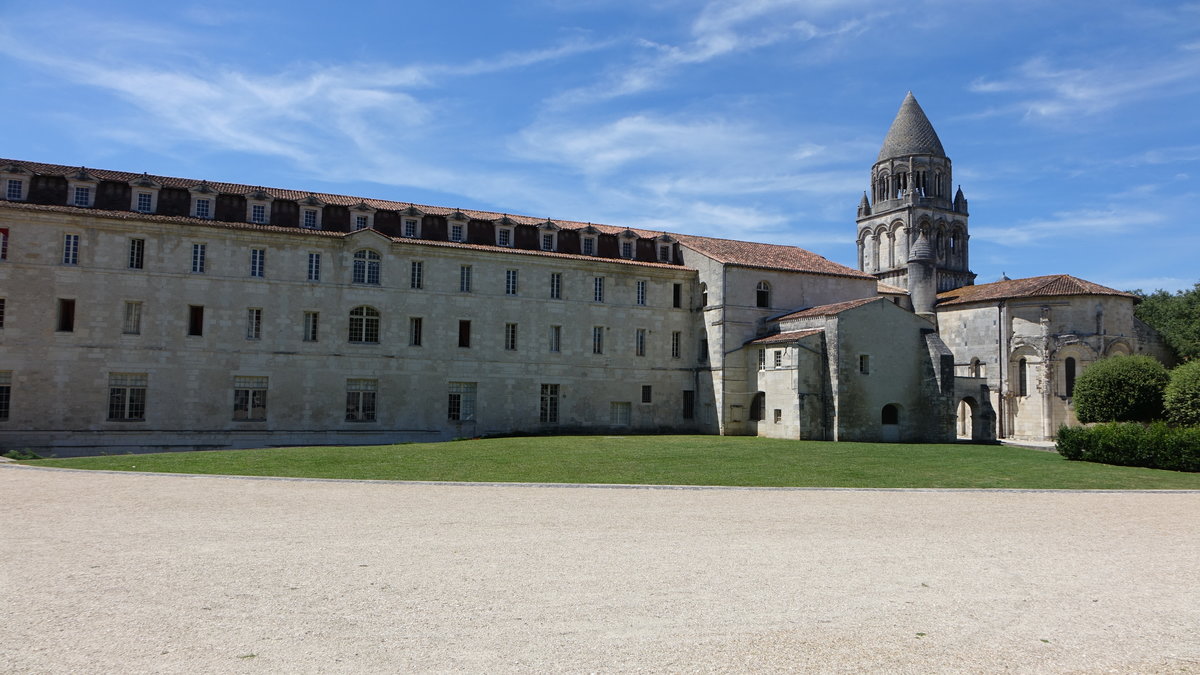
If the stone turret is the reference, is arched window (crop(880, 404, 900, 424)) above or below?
below

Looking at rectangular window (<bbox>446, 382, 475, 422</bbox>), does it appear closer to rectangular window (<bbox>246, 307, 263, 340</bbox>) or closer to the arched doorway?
rectangular window (<bbox>246, 307, 263, 340</bbox>)

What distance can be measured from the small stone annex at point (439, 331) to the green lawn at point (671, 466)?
339 inches

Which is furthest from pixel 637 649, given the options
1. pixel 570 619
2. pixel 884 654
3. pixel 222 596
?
pixel 222 596

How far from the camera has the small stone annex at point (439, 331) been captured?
37156mm

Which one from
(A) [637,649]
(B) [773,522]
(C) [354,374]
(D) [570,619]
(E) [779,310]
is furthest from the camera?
(E) [779,310]

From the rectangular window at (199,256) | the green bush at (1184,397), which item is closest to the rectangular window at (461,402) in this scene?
the rectangular window at (199,256)

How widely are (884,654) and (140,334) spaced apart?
1517 inches

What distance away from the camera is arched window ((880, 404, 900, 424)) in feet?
142

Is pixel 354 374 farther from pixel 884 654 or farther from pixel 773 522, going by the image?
pixel 884 654

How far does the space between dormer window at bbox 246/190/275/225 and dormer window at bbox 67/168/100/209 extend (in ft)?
21.5

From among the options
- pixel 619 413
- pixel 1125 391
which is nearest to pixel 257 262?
pixel 619 413

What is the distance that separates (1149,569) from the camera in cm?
1145

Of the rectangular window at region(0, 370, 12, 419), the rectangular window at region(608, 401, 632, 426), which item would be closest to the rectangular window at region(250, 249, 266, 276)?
the rectangular window at region(0, 370, 12, 419)

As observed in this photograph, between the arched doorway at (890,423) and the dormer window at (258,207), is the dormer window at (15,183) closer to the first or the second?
the dormer window at (258,207)
